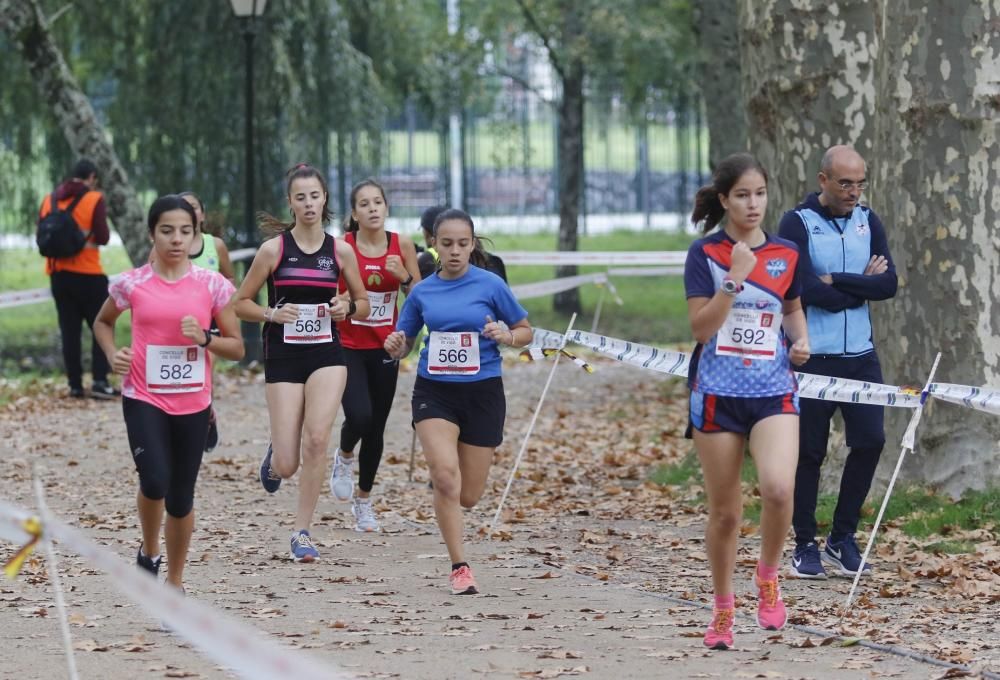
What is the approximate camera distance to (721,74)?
60.0ft

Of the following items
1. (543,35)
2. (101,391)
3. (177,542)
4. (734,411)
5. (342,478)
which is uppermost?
(543,35)

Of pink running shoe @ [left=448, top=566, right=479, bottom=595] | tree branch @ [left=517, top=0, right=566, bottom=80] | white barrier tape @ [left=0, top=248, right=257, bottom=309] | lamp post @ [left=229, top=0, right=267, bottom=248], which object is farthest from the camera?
tree branch @ [left=517, top=0, right=566, bottom=80]

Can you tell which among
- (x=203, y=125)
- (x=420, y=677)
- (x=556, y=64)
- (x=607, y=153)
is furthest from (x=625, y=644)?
(x=607, y=153)

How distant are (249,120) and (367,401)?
10.1m

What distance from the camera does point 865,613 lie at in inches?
300

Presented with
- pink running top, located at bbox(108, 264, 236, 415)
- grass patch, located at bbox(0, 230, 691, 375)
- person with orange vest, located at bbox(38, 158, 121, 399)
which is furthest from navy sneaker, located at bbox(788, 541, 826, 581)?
grass patch, located at bbox(0, 230, 691, 375)

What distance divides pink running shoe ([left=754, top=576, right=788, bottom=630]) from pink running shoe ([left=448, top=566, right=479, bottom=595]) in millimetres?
1605

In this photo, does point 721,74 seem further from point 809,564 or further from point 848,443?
point 809,564

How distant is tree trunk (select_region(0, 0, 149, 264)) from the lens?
19953mm

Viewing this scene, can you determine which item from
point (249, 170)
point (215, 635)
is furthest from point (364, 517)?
point (249, 170)

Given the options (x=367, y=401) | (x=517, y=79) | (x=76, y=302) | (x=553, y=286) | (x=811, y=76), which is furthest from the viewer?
(x=517, y=79)

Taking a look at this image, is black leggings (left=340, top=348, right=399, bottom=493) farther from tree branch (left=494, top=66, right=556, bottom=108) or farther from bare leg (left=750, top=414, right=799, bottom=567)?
tree branch (left=494, top=66, right=556, bottom=108)

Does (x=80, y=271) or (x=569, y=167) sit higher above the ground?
(x=569, y=167)

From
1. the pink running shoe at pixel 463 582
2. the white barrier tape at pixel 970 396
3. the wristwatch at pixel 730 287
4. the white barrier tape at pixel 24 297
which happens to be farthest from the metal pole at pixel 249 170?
the wristwatch at pixel 730 287
